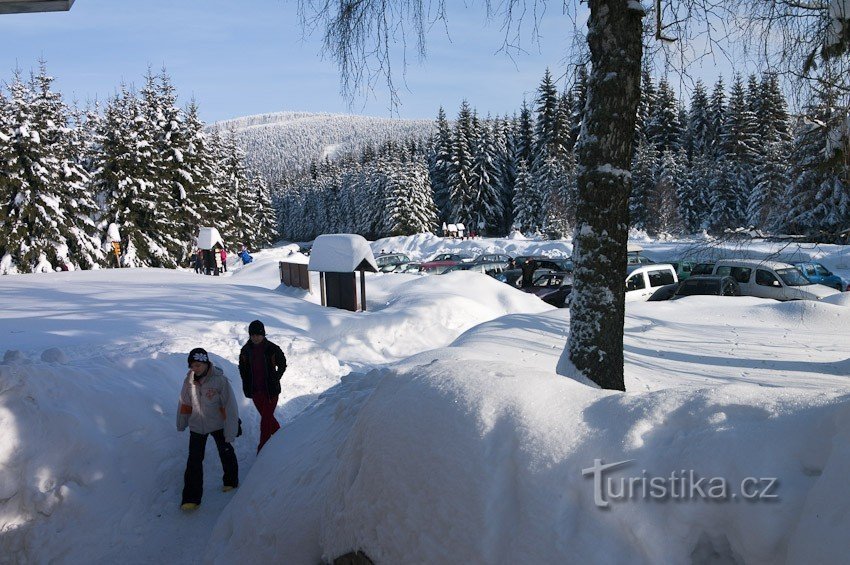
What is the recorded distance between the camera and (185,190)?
39.8 meters

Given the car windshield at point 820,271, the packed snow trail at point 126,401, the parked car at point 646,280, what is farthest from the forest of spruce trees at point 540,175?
the packed snow trail at point 126,401

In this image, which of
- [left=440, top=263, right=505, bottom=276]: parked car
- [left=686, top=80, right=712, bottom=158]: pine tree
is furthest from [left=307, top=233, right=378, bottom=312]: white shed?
[left=686, top=80, right=712, bottom=158]: pine tree

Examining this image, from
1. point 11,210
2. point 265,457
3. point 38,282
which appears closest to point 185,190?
point 11,210

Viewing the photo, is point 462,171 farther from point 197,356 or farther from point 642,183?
point 197,356

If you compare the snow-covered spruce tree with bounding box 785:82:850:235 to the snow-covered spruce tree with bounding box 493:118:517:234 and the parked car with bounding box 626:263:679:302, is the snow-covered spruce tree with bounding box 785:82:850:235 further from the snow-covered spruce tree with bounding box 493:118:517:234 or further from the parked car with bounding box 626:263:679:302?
the snow-covered spruce tree with bounding box 493:118:517:234

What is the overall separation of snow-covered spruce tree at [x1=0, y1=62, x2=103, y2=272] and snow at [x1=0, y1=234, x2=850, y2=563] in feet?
61.3

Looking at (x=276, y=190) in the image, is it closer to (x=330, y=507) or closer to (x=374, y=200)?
(x=374, y=200)

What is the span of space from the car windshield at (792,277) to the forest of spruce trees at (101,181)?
31323 mm

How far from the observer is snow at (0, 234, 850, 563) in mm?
1959

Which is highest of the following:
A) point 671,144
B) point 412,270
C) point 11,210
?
point 671,144

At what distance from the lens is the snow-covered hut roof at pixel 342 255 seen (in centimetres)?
1736

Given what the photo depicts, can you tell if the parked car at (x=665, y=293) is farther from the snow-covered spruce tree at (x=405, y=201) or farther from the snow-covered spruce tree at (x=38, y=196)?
the snow-covered spruce tree at (x=405, y=201)

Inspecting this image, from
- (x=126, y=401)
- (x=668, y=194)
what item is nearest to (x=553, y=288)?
(x=126, y=401)

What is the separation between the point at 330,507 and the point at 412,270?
96.5 ft
